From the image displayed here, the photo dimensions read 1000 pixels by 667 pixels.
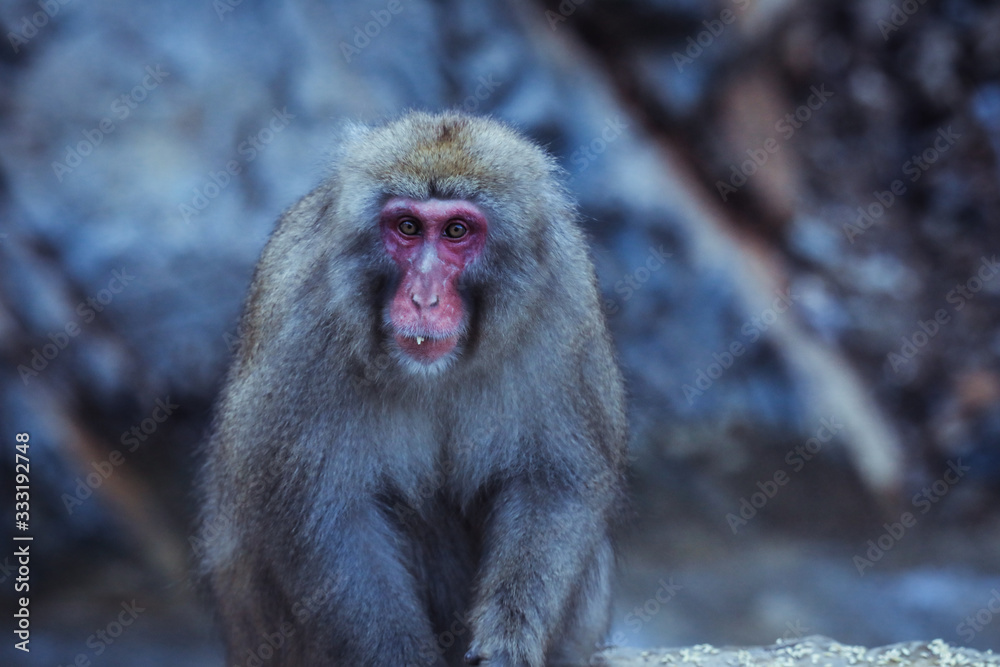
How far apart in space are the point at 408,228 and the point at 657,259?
4815 mm

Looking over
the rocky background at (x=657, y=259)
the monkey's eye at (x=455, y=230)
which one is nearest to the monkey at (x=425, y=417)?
the monkey's eye at (x=455, y=230)

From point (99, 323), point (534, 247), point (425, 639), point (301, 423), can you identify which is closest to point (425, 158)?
point (534, 247)

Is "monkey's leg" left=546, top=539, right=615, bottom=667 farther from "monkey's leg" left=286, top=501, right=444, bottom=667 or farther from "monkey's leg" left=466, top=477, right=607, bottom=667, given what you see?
"monkey's leg" left=286, top=501, right=444, bottom=667

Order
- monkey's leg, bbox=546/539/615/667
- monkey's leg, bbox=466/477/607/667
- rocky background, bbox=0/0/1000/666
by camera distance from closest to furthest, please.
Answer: monkey's leg, bbox=466/477/607/667, monkey's leg, bbox=546/539/615/667, rocky background, bbox=0/0/1000/666

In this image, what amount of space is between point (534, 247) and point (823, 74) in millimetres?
5364

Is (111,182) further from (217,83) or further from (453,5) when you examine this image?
(453,5)

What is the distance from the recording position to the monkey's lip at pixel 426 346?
388 centimetres

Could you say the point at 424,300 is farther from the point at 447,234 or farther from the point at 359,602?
the point at 359,602

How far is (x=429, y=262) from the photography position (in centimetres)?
388

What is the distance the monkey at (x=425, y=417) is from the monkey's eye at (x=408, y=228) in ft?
0.06

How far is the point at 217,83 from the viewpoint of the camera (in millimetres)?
7961

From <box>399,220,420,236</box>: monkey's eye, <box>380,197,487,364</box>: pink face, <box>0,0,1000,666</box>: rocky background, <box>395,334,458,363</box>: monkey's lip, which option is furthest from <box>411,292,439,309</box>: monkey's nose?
<box>0,0,1000,666</box>: rocky background

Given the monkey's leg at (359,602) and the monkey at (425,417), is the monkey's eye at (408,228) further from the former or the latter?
the monkey's leg at (359,602)

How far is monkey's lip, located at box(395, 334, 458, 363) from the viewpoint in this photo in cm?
388
